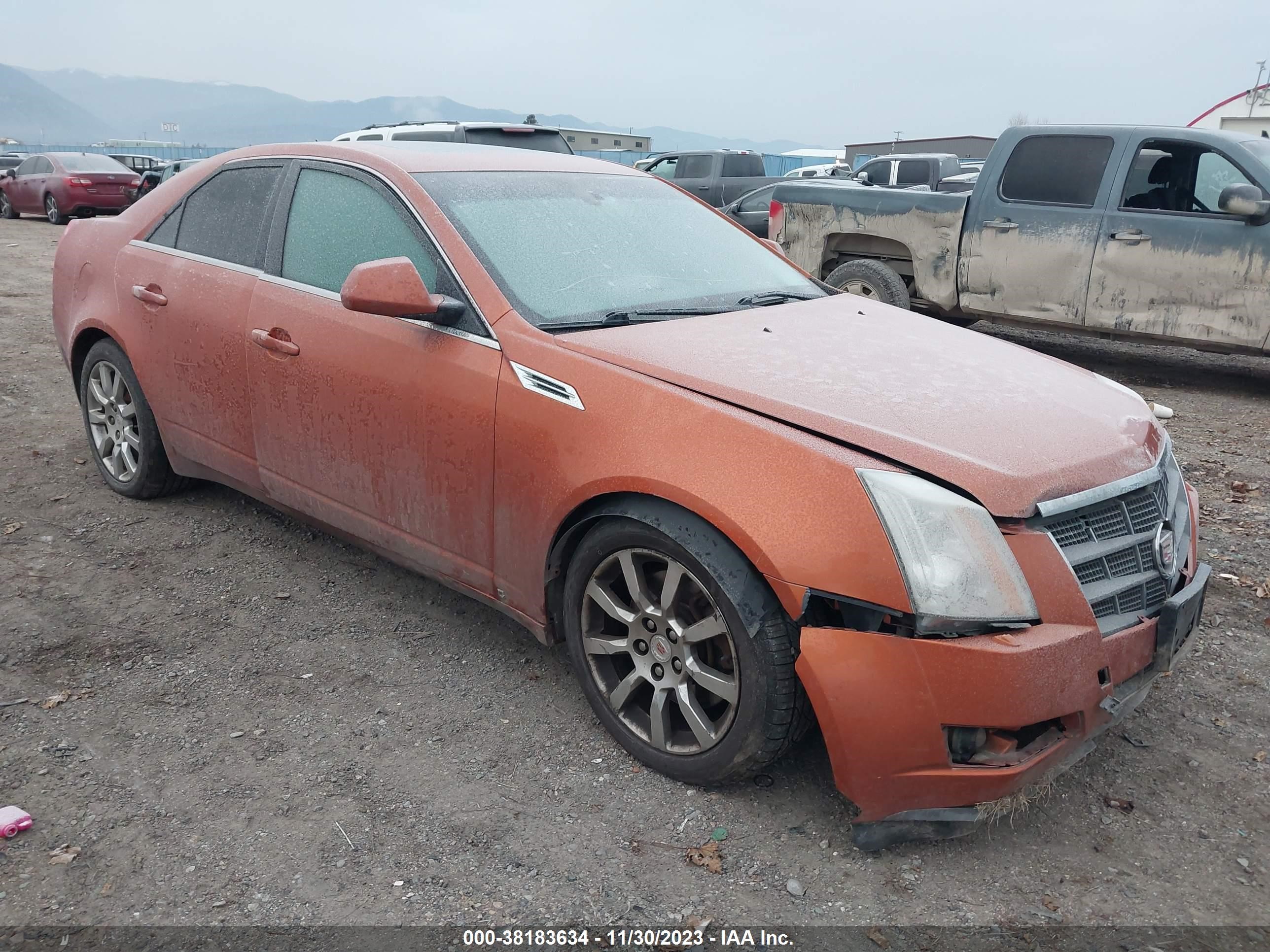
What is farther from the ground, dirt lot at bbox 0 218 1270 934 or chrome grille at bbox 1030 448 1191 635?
chrome grille at bbox 1030 448 1191 635

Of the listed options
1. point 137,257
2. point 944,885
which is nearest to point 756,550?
point 944,885

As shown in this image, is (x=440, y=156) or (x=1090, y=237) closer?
(x=440, y=156)

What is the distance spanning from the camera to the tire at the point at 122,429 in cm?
449

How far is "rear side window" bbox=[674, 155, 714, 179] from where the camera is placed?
1875cm

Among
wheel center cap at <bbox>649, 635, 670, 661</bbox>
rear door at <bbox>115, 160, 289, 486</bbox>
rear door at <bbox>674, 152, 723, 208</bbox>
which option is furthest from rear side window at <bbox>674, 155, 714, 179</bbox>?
wheel center cap at <bbox>649, 635, 670, 661</bbox>

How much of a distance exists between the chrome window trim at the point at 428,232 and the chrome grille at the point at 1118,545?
5.58 feet

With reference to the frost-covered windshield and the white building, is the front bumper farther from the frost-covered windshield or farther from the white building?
the white building

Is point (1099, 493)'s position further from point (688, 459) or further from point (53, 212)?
point (53, 212)

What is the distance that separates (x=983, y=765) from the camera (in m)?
2.34

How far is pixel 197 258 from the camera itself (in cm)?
411

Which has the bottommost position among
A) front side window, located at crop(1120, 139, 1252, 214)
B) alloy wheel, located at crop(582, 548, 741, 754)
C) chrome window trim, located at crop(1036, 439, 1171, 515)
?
alloy wheel, located at crop(582, 548, 741, 754)

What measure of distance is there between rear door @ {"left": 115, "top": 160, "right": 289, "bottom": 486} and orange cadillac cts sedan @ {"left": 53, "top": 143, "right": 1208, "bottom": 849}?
0.8 inches

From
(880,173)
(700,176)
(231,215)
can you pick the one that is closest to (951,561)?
(231,215)

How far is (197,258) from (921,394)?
304 centimetres
